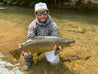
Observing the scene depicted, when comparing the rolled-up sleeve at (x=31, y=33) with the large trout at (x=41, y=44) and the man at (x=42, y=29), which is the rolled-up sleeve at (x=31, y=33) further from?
the large trout at (x=41, y=44)

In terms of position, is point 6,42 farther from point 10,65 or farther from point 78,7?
point 78,7

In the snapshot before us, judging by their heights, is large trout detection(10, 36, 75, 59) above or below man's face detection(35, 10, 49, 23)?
below

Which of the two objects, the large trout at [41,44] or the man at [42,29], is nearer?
the large trout at [41,44]

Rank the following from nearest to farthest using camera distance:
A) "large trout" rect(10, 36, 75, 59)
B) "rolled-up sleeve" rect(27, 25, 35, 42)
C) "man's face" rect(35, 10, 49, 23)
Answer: "large trout" rect(10, 36, 75, 59) → "man's face" rect(35, 10, 49, 23) → "rolled-up sleeve" rect(27, 25, 35, 42)

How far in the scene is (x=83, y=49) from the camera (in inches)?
182

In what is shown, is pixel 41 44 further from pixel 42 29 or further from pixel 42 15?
pixel 42 15

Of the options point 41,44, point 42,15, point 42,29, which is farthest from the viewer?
point 42,29

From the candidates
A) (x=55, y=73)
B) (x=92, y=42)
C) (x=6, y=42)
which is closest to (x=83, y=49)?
(x=92, y=42)

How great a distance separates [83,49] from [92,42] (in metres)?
0.89

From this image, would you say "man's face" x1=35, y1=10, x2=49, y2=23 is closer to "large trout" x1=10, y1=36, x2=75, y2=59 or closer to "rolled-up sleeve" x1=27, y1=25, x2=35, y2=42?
"rolled-up sleeve" x1=27, y1=25, x2=35, y2=42

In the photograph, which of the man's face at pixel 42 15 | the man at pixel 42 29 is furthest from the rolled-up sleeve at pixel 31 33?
the man's face at pixel 42 15

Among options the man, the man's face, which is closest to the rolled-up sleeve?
the man

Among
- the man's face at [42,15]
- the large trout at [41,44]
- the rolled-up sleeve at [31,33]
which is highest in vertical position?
the man's face at [42,15]

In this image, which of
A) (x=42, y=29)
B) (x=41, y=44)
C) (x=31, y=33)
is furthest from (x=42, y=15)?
(x=41, y=44)
